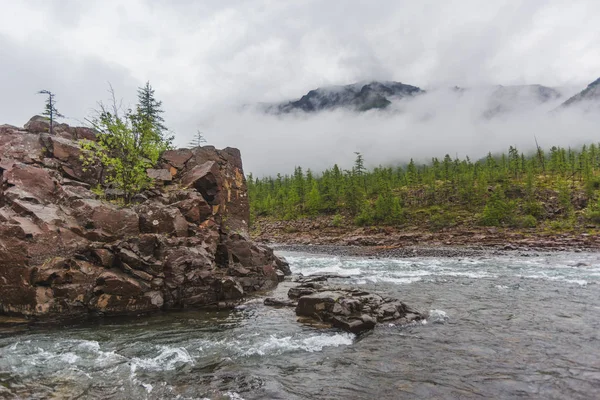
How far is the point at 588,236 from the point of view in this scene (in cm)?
7175

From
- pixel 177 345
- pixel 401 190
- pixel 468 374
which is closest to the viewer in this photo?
pixel 468 374

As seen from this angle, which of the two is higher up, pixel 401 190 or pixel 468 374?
pixel 401 190

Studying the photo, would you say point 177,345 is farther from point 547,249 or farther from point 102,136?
point 547,249

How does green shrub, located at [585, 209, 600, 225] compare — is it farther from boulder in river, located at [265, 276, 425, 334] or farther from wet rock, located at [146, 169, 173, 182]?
wet rock, located at [146, 169, 173, 182]

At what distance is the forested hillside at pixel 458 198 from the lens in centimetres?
9944

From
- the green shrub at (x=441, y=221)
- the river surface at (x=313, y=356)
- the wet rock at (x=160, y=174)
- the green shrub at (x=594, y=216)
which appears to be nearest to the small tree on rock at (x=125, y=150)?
the wet rock at (x=160, y=174)

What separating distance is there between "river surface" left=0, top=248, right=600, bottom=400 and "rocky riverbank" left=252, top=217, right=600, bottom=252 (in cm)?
4225

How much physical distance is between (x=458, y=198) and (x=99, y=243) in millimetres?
121177

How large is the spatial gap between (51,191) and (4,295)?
735cm

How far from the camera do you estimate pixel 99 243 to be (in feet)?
74.0

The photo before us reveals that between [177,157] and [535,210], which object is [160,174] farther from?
[535,210]

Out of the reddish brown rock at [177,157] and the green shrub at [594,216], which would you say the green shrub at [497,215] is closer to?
the green shrub at [594,216]

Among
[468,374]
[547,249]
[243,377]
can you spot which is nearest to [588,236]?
[547,249]

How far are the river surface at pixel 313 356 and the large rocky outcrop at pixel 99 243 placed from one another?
1.86 m
